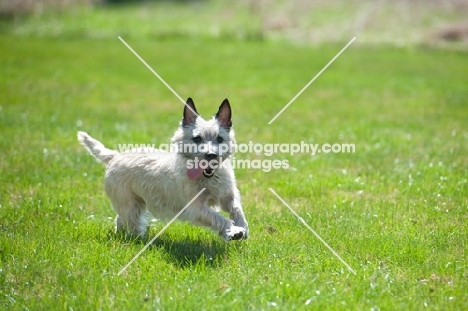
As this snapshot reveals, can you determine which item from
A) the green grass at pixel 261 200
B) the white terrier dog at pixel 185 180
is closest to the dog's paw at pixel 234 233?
the white terrier dog at pixel 185 180

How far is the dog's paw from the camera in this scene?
592 cm

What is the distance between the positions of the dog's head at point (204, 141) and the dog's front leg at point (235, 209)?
33 centimetres

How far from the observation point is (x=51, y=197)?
24.8ft

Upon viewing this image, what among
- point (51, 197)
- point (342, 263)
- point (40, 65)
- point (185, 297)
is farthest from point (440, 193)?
point (40, 65)

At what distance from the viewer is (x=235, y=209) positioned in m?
6.37

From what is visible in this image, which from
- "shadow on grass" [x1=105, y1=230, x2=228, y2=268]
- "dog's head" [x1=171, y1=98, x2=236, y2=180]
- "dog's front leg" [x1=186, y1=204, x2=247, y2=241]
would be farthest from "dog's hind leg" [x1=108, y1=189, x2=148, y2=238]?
"dog's head" [x1=171, y1=98, x2=236, y2=180]

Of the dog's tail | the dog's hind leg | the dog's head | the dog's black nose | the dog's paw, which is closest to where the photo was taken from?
the dog's paw

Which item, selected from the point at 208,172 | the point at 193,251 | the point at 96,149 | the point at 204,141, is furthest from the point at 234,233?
the point at 96,149

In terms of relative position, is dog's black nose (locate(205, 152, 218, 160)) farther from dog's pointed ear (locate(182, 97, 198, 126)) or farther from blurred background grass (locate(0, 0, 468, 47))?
blurred background grass (locate(0, 0, 468, 47))

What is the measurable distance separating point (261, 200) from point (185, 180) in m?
1.60

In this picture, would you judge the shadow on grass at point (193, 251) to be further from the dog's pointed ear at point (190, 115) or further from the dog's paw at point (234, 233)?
the dog's pointed ear at point (190, 115)

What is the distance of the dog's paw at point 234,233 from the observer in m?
5.92

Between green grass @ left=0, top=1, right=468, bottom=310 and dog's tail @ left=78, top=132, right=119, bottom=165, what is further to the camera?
dog's tail @ left=78, top=132, right=119, bottom=165

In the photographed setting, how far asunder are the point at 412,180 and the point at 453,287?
11.1ft
